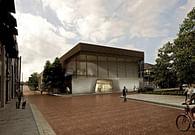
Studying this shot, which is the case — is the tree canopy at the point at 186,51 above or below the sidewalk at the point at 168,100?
above

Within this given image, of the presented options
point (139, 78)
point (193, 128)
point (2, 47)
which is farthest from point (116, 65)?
point (193, 128)

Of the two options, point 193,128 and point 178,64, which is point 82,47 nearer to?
point 178,64

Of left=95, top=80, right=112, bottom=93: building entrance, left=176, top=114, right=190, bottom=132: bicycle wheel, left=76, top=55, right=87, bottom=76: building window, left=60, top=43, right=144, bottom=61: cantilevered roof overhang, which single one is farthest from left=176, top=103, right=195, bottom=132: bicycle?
left=95, top=80, right=112, bottom=93: building entrance

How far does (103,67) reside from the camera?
34.8 meters

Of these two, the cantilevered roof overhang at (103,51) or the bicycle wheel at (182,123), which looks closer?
the bicycle wheel at (182,123)

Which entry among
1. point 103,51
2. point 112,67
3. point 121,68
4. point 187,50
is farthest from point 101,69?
point 187,50

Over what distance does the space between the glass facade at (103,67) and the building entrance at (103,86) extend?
1551 mm

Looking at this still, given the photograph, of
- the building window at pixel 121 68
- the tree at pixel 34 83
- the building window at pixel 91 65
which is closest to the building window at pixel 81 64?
the building window at pixel 91 65

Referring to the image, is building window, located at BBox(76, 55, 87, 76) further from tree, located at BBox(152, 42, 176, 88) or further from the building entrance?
tree, located at BBox(152, 42, 176, 88)

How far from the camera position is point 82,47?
97.3 feet

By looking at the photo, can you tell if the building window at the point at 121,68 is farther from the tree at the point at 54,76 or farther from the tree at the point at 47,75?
the tree at the point at 47,75

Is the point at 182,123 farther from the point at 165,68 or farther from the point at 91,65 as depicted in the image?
the point at 91,65

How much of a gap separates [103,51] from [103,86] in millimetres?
8956

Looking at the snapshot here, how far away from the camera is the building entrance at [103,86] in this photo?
111 ft
